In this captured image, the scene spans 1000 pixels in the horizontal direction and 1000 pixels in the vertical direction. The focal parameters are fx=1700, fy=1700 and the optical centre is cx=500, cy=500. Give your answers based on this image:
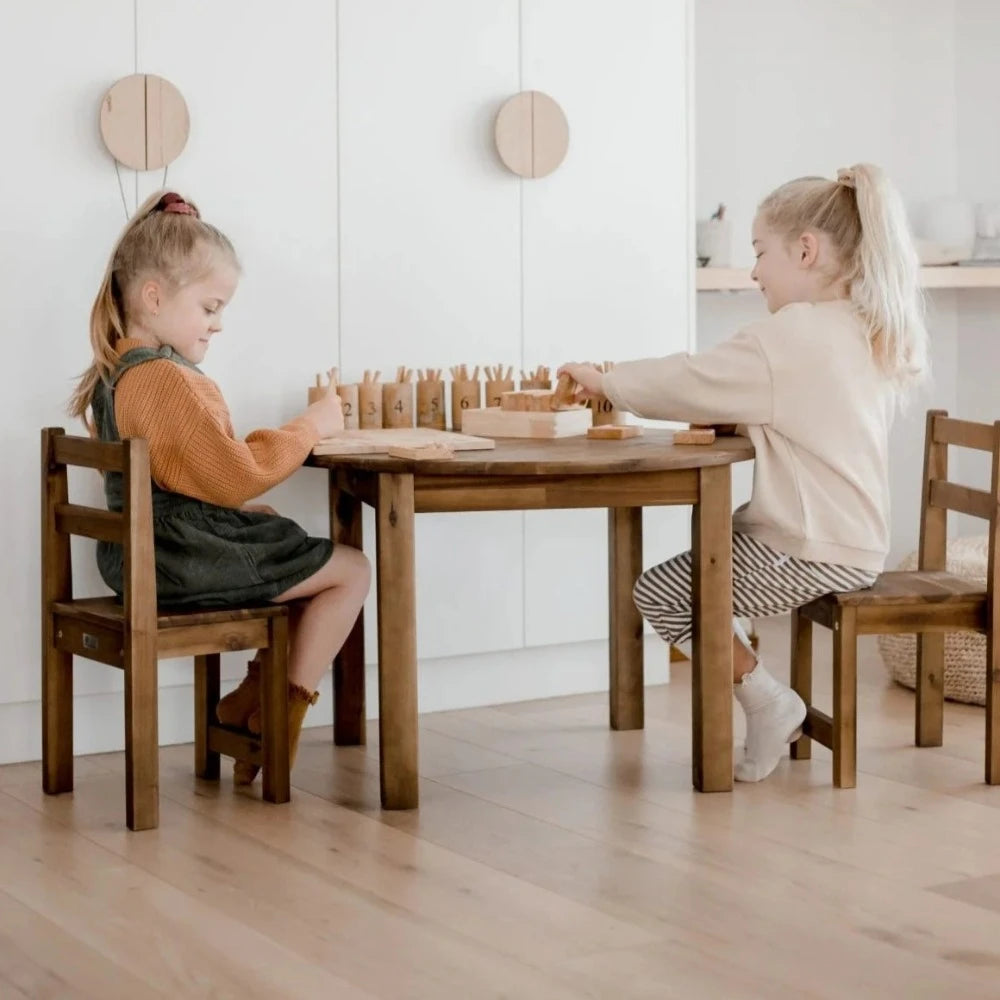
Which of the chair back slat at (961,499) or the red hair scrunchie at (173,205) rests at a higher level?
the red hair scrunchie at (173,205)

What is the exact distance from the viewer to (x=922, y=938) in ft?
7.14

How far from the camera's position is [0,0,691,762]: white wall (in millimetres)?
3158

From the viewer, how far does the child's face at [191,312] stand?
2873mm

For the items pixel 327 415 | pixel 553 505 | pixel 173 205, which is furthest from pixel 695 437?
pixel 173 205

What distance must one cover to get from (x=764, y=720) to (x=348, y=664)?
846 mm

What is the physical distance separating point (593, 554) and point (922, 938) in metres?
1.73

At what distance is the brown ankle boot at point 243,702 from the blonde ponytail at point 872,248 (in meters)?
1.23

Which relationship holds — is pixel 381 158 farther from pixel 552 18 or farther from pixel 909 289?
pixel 909 289

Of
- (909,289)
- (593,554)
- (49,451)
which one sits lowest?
(593,554)

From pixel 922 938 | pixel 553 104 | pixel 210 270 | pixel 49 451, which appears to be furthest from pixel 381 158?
pixel 922 938

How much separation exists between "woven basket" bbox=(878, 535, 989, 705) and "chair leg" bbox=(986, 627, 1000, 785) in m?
0.51

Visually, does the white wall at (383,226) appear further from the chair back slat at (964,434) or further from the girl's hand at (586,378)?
the chair back slat at (964,434)

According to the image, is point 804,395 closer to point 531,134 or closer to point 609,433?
point 609,433

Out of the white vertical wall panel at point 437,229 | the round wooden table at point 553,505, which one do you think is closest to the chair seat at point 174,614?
the round wooden table at point 553,505
